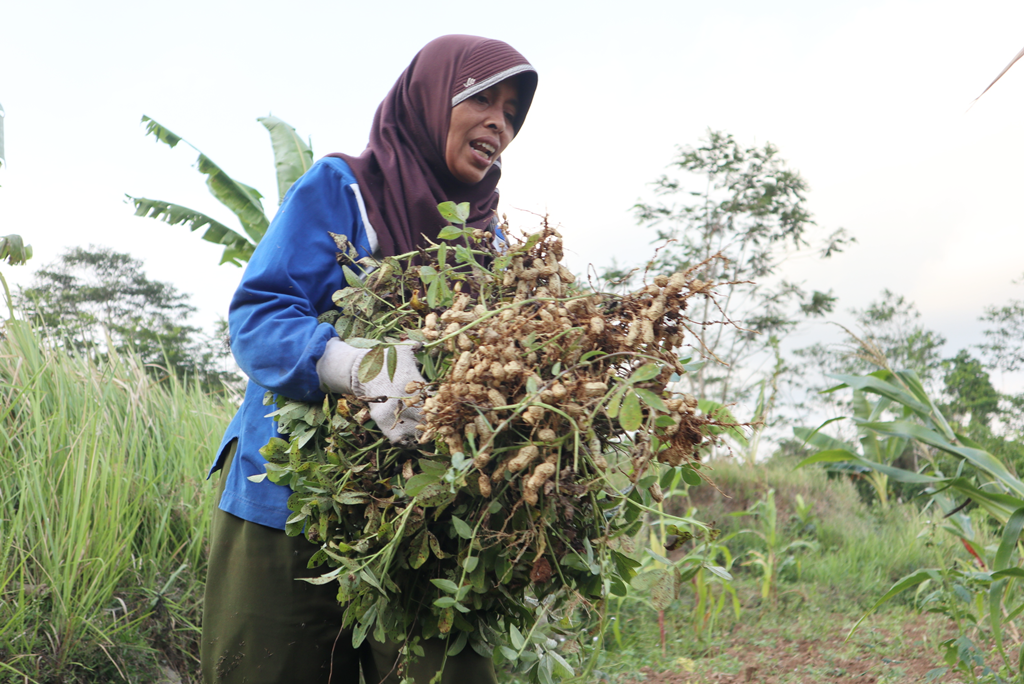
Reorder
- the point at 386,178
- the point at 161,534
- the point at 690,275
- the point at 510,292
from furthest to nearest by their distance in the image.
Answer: the point at 161,534, the point at 386,178, the point at 510,292, the point at 690,275

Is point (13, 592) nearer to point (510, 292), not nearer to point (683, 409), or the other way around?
point (510, 292)

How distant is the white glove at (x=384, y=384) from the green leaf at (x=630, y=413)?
13.6 inches

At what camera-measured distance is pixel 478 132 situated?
1.65m

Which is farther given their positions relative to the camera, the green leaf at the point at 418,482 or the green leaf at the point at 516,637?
the green leaf at the point at 516,637

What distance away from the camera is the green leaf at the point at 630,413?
0.97 metres

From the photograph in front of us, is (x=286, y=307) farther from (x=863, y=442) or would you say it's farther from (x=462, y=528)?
(x=863, y=442)

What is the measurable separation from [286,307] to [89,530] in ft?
6.10

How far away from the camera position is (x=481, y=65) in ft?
5.38

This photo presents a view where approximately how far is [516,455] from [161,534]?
2.52 meters

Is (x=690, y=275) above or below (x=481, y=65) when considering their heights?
below

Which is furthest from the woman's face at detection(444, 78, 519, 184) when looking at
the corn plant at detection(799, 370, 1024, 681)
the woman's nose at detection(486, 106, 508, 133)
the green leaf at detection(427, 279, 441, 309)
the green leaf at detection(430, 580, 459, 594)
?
the corn plant at detection(799, 370, 1024, 681)

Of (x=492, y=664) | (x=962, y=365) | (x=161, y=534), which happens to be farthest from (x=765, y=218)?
(x=492, y=664)

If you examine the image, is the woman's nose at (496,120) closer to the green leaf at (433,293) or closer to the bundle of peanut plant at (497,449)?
the bundle of peanut plant at (497,449)

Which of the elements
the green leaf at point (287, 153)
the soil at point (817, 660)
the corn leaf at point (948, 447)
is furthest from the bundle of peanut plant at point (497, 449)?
the green leaf at point (287, 153)
